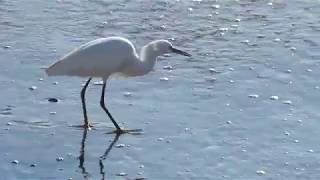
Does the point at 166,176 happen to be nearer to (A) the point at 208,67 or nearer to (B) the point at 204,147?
(B) the point at 204,147

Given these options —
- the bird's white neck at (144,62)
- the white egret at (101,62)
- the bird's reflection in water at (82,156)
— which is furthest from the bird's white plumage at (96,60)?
the bird's reflection in water at (82,156)

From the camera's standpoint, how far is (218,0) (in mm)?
11086

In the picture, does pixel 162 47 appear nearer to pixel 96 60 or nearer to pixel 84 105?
pixel 96 60

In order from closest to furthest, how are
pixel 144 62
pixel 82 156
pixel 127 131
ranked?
pixel 82 156 → pixel 127 131 → pixel 144 62

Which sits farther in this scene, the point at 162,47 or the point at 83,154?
the point at 162,47

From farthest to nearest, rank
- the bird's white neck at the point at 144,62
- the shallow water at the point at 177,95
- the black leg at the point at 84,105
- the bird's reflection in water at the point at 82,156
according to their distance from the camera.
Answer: the bird's white neck at the point at 144,62
the black leg at the point at 84,105
the shallow water at the point at 177,95
the bird's reflection in water at the point at 82,156

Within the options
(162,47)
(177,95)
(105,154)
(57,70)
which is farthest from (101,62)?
(105,154)

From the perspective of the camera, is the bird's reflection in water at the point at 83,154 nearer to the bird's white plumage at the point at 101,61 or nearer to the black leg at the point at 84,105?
the black leg at the point at 84,105

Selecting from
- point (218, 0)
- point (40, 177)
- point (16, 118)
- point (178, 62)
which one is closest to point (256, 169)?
point (40, 177)

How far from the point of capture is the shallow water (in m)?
6.73

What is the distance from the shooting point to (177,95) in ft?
26.3

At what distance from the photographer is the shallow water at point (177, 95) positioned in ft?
22.1

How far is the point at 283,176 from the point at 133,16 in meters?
4.25

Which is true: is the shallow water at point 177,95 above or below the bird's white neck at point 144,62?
below
